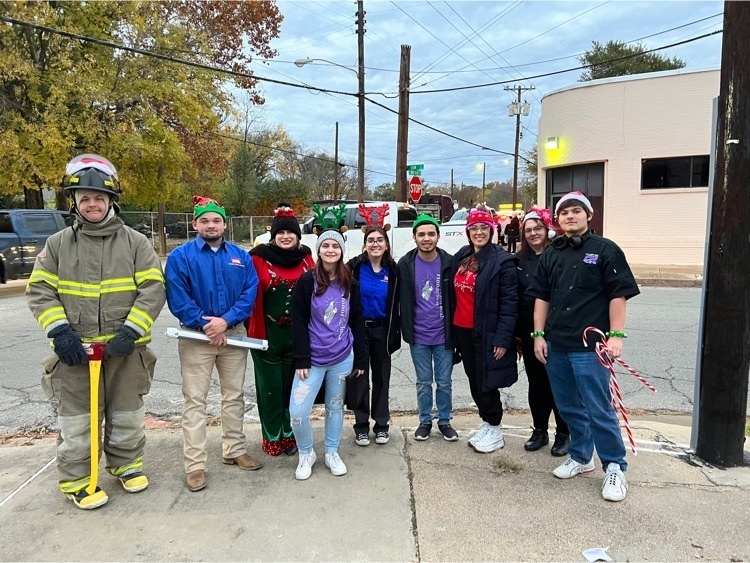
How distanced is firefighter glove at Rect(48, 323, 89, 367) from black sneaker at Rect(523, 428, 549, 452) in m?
3.07

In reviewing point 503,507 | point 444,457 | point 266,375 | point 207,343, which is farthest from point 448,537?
point 207,343

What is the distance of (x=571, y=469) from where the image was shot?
11.3 ft

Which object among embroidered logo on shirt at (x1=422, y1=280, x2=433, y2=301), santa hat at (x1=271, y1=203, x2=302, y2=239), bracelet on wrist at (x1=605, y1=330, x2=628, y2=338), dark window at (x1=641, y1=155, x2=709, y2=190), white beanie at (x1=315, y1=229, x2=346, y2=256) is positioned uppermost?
dark window at (x1=641, y1=155, x2=709, y2=190)

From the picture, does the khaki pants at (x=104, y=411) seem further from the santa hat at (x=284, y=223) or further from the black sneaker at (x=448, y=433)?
the black sneaker at (x=448, y=433)

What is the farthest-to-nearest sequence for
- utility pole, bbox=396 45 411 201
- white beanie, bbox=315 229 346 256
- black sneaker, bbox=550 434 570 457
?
utility pole, bbox=396 45 411 201, black sneaker, bbox=550 434 570 457, white beanie, bbox=315 229 346 256

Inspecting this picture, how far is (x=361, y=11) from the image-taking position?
1839 cm

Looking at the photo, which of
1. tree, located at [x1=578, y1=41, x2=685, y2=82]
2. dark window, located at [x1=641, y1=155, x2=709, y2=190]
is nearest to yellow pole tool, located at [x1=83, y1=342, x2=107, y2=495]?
dark window, located at [x1=641, y1=155, x2=709, y2=190]

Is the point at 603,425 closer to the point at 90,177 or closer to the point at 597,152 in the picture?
the point at 90,177

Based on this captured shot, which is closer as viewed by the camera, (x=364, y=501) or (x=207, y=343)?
(x=364, y=501)

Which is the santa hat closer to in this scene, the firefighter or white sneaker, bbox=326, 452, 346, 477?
the firefighter

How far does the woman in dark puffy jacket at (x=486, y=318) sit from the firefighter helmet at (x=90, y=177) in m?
2.39

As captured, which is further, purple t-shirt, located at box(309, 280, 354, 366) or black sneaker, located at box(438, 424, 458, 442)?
black sneaker, located at box(438, 424, 458, 442)

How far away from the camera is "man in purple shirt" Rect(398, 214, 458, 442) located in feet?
12.7

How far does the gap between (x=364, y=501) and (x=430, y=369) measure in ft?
3.86
